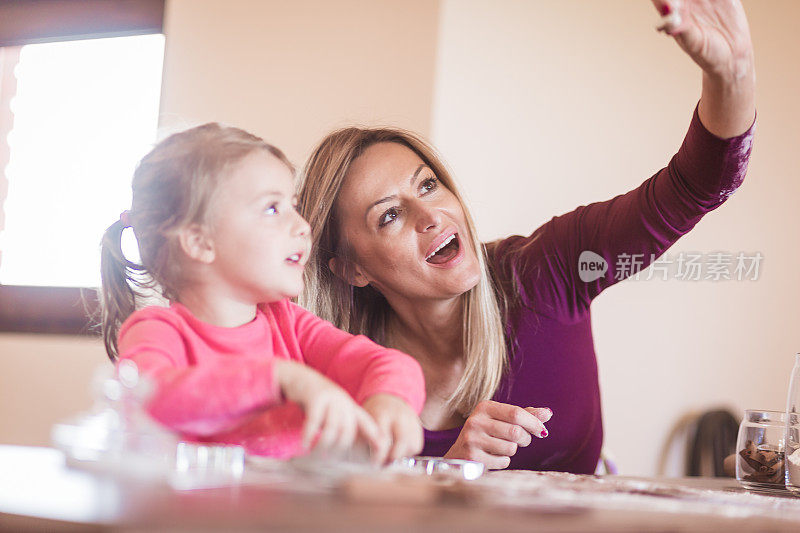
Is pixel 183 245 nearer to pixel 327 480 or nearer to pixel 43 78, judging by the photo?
pixel 327 480

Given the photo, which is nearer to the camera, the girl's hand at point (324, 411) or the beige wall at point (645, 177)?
the girl's hand at point (324, 411)

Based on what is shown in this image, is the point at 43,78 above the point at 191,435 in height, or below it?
above

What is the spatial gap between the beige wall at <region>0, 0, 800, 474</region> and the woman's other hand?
1.26m

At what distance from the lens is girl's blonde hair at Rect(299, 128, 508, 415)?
4.71ft

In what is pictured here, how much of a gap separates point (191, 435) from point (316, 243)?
0.85 meters

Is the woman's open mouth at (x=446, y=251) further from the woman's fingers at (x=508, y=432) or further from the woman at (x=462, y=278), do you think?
the woman's fingers at (x=508, y=432)

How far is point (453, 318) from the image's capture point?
1531 millimetres

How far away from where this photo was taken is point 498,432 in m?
1.08

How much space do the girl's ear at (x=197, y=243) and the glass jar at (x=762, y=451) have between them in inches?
31.8

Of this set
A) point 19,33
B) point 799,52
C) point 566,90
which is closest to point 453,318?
point 566,90

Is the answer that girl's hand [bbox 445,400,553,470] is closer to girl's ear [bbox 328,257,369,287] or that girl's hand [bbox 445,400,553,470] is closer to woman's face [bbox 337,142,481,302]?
woman's face [bbox 337,142,481,302]

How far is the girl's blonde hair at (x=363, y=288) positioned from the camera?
1.43m

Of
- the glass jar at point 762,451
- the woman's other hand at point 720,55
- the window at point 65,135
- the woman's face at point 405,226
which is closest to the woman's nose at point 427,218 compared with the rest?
the woman's face at point 405,226

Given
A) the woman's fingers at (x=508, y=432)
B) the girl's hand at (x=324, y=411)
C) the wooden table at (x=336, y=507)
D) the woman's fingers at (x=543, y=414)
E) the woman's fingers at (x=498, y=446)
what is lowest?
the woman's fingers at (x=498, y=446)
